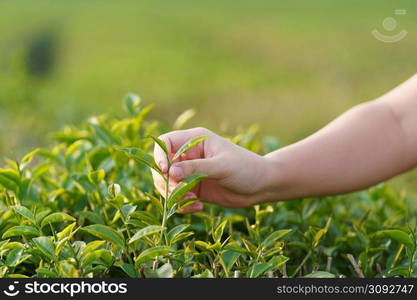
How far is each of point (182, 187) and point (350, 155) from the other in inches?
23.8

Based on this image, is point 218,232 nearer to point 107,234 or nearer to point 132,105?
point 107,234

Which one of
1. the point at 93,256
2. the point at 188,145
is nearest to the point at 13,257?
the point at 93,256

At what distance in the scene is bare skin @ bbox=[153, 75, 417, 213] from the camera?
144cm

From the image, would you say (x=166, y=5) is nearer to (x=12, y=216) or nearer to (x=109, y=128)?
(x=109, y=128)

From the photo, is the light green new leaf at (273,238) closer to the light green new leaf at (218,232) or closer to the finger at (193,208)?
the light green new leaf at (218,232)

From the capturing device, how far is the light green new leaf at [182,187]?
49.8 inches

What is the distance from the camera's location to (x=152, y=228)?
3.90ft

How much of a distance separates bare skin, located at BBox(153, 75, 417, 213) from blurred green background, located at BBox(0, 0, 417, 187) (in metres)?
2.64

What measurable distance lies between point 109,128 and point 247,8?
21.5ft

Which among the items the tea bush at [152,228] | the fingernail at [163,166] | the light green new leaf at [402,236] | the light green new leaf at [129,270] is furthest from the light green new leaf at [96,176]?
the light green new leaf at [402,236]

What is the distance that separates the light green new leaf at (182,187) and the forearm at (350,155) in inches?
14.5

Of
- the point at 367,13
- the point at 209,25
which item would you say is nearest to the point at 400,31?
the point at 367,13

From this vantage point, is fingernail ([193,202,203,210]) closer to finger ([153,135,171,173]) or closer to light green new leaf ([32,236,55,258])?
finger ([153,135,171,173])

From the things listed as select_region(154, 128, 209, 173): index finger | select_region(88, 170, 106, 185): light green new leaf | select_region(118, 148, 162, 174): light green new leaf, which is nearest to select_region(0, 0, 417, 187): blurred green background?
→ select_region(88, 170, 106, 185): light green new leaf
